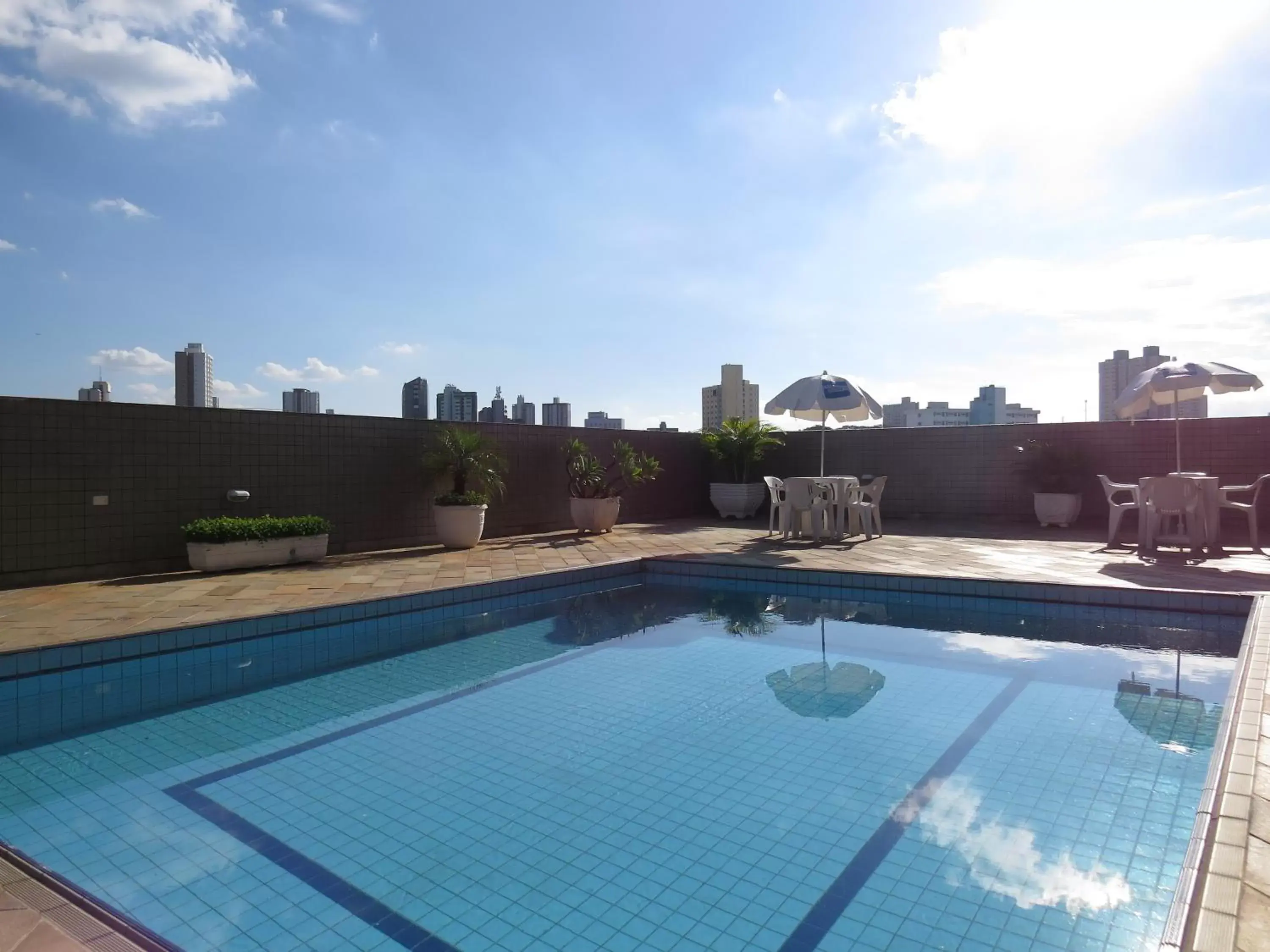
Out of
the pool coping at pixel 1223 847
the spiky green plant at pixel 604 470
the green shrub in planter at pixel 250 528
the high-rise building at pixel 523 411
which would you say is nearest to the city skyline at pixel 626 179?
the green shrub in planter at pixel 250 528

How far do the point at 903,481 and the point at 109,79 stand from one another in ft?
37.6

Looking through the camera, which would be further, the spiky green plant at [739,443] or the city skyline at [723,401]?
the spiky green plant at [739,443]

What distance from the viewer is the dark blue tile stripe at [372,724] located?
10.1ft

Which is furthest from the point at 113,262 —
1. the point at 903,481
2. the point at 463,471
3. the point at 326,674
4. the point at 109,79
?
the point at 903,481

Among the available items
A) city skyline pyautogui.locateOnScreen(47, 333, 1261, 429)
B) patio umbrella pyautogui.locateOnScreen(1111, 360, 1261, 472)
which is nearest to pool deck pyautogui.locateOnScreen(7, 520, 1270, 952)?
patio umbrella pyautogui.locateOnScreen(1111, 360, 1261, 472)

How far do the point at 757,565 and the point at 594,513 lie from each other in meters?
3.52

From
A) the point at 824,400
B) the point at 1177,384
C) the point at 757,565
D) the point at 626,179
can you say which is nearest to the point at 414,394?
the point at 626,179

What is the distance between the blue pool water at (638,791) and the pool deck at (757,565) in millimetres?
289

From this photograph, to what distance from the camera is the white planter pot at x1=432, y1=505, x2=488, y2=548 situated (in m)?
8.58

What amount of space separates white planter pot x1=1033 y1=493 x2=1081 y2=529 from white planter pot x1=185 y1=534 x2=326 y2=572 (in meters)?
9.49

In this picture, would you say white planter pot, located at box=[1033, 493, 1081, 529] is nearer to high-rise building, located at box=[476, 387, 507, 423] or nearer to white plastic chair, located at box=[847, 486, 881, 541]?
white plastic chair, located at box=[847, 486, 881, 541]

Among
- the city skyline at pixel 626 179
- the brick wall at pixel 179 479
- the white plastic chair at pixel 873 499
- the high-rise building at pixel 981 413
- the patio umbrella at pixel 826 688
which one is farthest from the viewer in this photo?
the high-rise building at pixel 981 413

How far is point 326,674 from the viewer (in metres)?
4.54

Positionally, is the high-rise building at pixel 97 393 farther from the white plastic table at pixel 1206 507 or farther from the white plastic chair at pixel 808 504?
the white plastic table at pixel 1206 507
